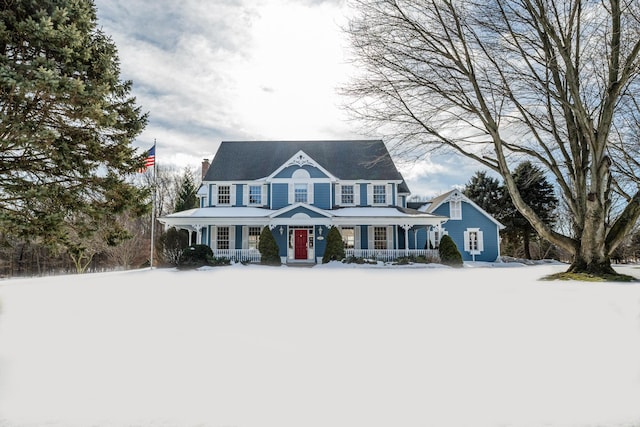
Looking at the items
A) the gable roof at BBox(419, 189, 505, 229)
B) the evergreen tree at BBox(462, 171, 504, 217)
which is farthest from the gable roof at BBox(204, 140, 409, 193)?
the evergreen tree at BBox(462, 171, 504, 217)

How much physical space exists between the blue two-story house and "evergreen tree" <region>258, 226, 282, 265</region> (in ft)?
4.53

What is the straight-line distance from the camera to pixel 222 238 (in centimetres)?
2350

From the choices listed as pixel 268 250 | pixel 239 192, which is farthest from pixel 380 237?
pixel 239 192

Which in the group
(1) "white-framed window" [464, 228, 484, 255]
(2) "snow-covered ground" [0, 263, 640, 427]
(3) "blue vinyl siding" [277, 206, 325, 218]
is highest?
(3) "blue vinyl siding" [277, 206, 325, 218]

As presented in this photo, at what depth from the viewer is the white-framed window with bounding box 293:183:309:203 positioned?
23875mm

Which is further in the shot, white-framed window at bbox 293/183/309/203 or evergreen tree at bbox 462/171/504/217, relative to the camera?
evergreen tree at bbox 462/171/504/217

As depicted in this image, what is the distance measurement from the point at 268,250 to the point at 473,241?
50.5 ft

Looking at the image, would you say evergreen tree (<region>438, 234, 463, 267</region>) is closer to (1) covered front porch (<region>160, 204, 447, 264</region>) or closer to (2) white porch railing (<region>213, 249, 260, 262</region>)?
(1) covered front porch (<region>160, 204, 447, 264</region>)

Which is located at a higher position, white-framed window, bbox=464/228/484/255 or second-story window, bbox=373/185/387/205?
second-story window, bbox=373/185/387/205

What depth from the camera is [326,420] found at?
108 inches

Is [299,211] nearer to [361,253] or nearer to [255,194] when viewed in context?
[255,194]

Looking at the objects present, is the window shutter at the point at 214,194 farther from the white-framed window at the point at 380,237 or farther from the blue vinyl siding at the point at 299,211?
the white-framed window at the point at 380,237

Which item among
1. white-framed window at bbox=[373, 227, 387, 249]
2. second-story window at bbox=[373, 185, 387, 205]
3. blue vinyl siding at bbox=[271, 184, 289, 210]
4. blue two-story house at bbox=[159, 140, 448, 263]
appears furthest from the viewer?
second-story window at bbox=[373, 185, 387, 205]

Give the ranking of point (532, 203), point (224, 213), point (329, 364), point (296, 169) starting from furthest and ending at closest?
point (532, 203), point (296, 169), point (224, 213), point (329, 364)
